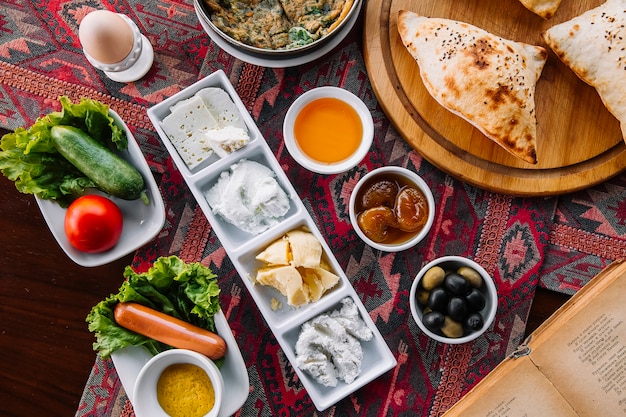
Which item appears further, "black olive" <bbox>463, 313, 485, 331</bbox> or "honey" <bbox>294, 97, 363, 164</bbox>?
"honey" <bbox>294, 97, 363, 164</bbox>

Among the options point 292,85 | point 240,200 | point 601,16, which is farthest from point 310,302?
point 601,16

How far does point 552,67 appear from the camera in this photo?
1835 millimetres

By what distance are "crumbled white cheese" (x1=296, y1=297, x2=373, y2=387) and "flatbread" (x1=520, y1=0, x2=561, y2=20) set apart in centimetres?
106

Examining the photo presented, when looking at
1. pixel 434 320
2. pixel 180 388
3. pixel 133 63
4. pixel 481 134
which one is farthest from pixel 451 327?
pixel 133 63

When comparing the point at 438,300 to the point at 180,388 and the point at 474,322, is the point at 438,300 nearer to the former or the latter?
the point at 474,322

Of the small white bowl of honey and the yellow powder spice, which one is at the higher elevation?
the small white bowl of honey

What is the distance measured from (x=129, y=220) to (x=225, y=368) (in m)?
0.56

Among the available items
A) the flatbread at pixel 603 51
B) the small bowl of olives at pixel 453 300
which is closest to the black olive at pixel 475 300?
the small bowl of olives at pixel 453 300

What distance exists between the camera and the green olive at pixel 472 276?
175cm

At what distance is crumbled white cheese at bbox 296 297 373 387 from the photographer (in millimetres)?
1736

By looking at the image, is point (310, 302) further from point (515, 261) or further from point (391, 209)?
point (515, 261)

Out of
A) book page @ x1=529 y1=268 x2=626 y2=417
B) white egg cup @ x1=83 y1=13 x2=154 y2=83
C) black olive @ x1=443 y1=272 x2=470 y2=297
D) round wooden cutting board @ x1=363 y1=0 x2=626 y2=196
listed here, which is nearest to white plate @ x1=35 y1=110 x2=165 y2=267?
white egg cup @ x1=83 y1=13 x2=154 y2=83

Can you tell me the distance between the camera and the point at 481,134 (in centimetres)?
182

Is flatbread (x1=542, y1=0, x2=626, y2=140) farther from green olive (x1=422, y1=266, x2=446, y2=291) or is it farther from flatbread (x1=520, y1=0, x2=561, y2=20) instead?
green olive (x1=422, y1=266, x2=446, y2=291)
